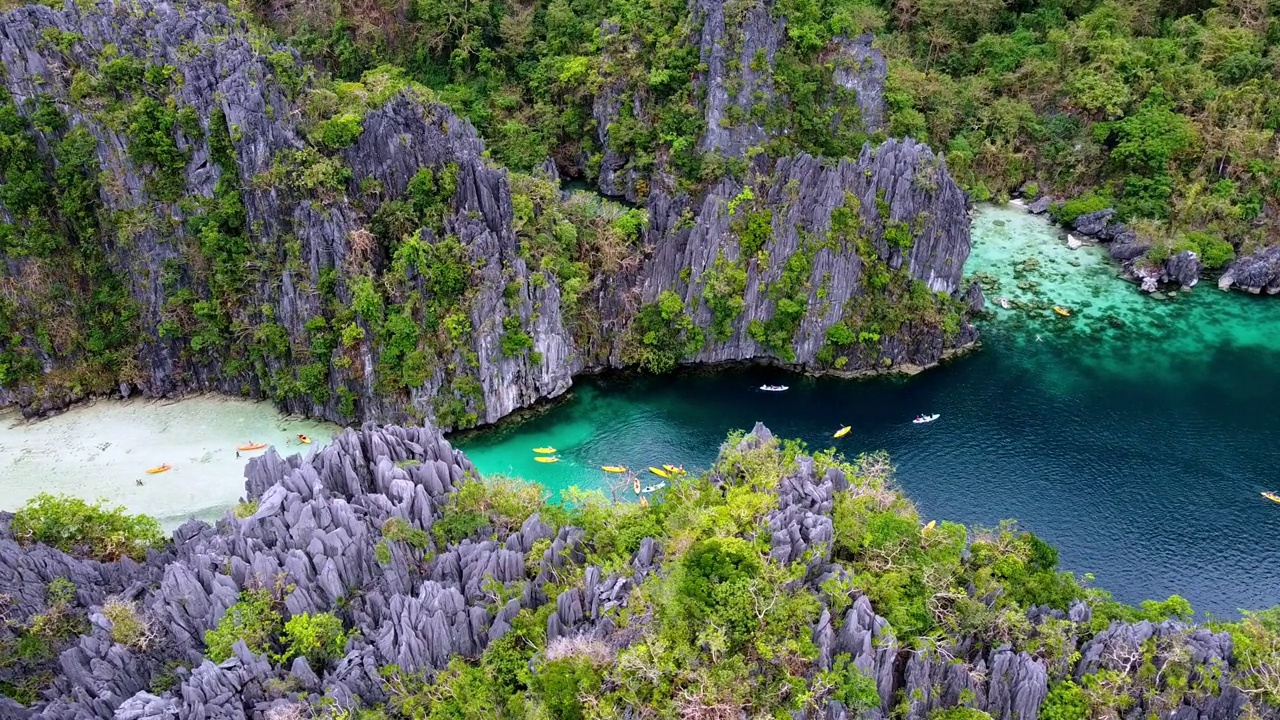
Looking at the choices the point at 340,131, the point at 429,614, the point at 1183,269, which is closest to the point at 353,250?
the point at 340,131

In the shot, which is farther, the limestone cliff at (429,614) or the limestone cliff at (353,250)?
the limestone cliff at (353,250)

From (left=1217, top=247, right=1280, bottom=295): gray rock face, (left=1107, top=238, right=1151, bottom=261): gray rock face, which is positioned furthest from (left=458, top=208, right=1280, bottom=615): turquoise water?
(left=1107, top=238, right=1151, bottom=261): gray rock face

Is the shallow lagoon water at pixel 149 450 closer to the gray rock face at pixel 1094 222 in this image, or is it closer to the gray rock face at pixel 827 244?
the gray rock face at pixel 827 244

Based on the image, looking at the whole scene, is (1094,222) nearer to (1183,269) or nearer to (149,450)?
(1183,269)

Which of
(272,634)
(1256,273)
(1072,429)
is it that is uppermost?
(1256,273)

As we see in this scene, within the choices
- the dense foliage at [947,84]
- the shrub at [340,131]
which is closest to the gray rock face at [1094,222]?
the dense foliage at [947,84]

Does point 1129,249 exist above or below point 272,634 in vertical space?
above
